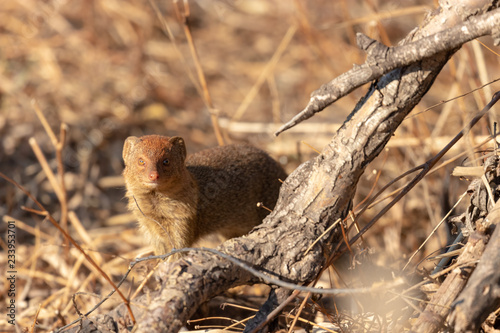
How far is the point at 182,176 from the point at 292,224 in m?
1.11

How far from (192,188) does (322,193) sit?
1.27 meters

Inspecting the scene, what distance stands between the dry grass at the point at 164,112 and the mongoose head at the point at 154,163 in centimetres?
52

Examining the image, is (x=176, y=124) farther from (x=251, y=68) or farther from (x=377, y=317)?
(x=377, y=317)

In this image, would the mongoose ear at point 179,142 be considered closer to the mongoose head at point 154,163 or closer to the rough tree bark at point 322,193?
the mongoose head at point 154,163

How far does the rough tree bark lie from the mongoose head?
0.81 m

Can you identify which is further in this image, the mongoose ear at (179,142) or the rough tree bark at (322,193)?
the mongoose ear at (179,142)

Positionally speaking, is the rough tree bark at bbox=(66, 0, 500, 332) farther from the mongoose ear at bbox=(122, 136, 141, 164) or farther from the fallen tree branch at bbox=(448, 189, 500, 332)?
the mongoose ear at bbox=(122, 136, 141, 164)

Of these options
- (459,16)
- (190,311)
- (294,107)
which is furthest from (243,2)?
(190,311)

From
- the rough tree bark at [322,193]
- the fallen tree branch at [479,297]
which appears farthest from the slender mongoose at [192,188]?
the fallen tree branch at [479,297]

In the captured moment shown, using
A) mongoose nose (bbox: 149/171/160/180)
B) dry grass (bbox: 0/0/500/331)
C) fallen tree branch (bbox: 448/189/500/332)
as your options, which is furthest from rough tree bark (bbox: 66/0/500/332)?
mongoose nose (bbox: 149/171/160/180)

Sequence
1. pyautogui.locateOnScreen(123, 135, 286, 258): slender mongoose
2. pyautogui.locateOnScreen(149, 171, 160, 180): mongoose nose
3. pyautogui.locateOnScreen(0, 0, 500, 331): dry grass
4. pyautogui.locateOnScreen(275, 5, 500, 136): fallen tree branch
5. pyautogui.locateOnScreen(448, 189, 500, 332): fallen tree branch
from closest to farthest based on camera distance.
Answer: pyautogui.locateOnScreen(448, 189, 500, 332): fallen tree branch → pyautogui.locateOnScreen(275, 5, 500, 136): fallen tree branch → pyautogui.locateOnScreen(149, 171, 160, 180): mongoose nose → pyautogui.locateOnScreen(123, 135, 286, 258): slender mongoose → pyautogui.locateOnScreen(0, 0, 500, 331): dry grass

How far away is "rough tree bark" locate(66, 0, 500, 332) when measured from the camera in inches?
78.6

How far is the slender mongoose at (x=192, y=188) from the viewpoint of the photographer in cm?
306

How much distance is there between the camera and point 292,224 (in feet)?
7.55
